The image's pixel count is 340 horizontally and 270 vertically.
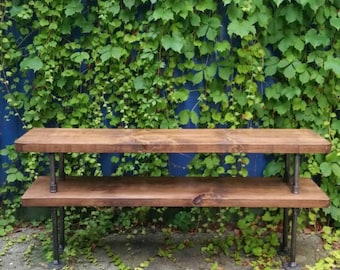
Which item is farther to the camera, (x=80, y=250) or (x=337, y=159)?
(x=337, y=159)

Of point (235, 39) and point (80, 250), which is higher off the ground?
point (235, 39)

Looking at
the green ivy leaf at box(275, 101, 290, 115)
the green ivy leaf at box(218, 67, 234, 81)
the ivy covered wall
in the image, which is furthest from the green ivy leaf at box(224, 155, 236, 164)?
the green ivy leaf at box(218, 67, 234, 81)

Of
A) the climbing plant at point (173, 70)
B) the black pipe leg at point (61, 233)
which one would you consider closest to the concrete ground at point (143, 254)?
the black pipe leg at point (61, 233)

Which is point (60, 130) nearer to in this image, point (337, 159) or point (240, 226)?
point (240, 226)

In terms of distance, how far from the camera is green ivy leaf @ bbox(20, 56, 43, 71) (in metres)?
3.44

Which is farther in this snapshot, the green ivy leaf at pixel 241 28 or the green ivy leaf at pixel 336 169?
the green ivy leaf at pixel 336 169

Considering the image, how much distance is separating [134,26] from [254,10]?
2.88 feet

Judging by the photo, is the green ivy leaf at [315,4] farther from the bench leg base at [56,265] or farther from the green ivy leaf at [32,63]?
the bench leg base at [56,265]

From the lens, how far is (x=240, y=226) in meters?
3.63

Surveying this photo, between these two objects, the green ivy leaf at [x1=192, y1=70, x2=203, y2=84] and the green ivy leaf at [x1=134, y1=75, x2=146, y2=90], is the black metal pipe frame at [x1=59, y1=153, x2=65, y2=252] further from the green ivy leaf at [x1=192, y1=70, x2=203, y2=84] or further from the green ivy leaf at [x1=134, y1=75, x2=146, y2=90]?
the green ivy leaf at [x1=192, y1=70, x2=203, y2=84]

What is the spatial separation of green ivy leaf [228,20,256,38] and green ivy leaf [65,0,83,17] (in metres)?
1.09

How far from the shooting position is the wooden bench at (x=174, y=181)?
2.76 m

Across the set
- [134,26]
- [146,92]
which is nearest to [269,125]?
[146,92]

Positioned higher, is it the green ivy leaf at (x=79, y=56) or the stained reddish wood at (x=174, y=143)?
the green ivy leaf at (x=79, y=56)
